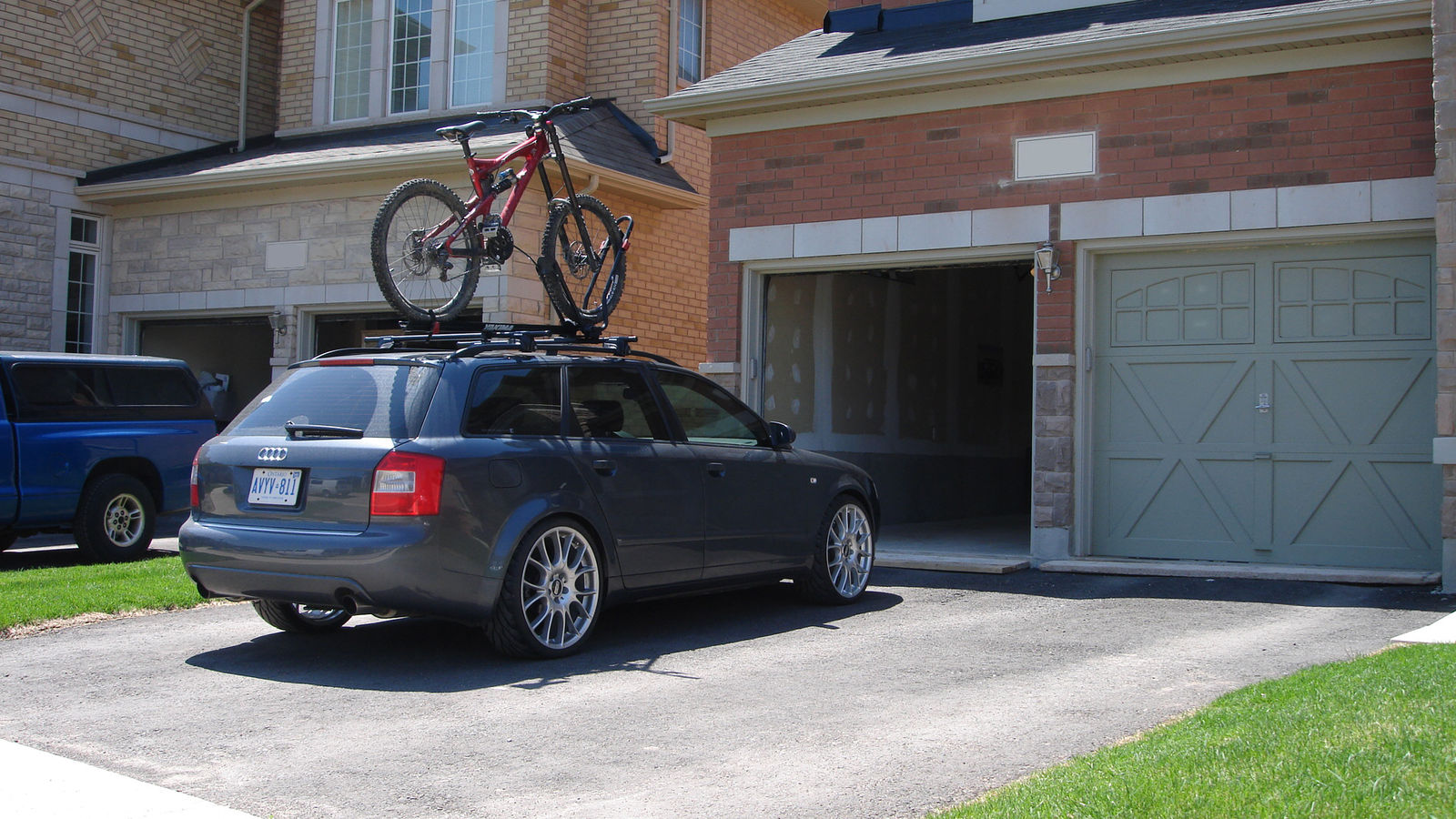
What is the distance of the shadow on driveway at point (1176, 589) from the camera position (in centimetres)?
944

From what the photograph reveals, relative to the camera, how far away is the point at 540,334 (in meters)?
8.24

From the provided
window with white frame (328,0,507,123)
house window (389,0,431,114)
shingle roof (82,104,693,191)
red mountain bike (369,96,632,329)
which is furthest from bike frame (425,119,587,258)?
house window (389,0,431,114)

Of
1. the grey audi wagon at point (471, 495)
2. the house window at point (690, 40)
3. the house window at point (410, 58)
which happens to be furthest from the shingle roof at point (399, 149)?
the grey audi wagon at point (471, 495)

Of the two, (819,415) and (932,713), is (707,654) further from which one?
(819,415)

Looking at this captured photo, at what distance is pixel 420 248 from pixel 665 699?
4.44 metres

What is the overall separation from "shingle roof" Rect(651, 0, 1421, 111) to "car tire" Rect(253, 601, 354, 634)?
7039 mm

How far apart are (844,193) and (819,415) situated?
313 centimetres

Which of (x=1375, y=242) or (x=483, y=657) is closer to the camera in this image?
(x=483, y=657)

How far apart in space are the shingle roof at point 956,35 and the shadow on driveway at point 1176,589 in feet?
14.5

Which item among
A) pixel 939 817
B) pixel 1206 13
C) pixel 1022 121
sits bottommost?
pixel 939 817

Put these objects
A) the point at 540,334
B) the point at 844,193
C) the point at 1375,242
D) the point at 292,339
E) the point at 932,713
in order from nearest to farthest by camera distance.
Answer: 1. the point at 932,713
2. the point at 540,334
3. the point at 1375,242
4. the point at 844,193
5. the point at 292,339

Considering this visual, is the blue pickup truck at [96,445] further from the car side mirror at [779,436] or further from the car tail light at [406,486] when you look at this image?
the car side mirror at [779,436]

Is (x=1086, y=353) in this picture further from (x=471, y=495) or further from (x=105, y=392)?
(x=105, y=392)

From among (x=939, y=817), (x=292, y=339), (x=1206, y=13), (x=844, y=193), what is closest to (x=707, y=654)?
(x=939, y=817)
